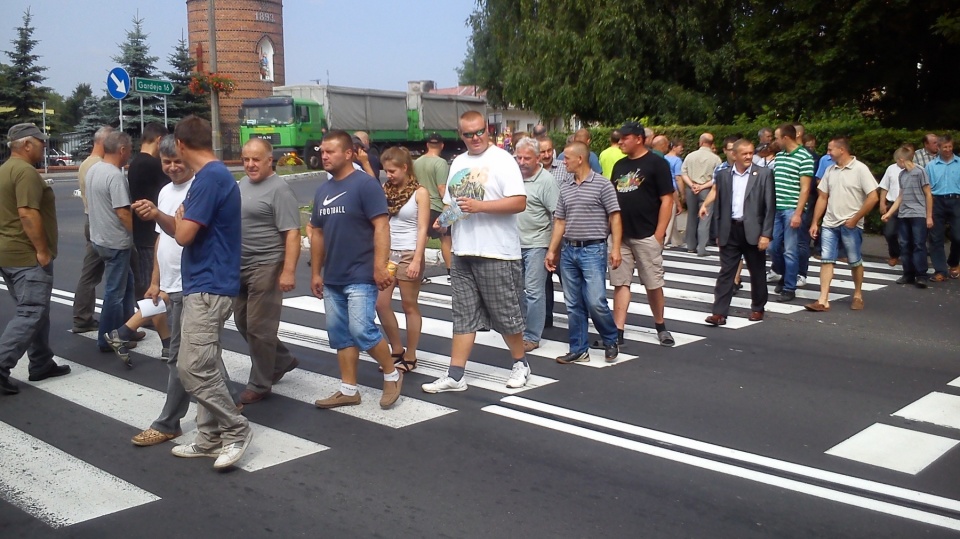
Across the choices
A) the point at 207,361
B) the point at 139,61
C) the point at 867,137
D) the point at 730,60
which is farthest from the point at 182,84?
the point at 207,361

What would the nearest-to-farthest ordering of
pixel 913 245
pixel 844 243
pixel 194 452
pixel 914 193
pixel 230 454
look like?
pixel 230 454 → pixel 194 452 → pixel 844 243 → pixel 914 193 → pixel 913 245

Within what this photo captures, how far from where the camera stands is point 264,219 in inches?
250

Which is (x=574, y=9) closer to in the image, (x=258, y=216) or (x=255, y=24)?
(x=258, y=216)

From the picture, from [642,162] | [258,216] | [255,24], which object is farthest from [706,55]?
[255,24]

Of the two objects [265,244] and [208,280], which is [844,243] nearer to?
[265,244]

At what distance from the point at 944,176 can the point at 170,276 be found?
993 cm

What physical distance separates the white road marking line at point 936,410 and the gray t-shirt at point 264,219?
4346 millimetres

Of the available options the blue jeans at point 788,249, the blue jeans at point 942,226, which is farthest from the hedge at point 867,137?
the blue jeans at point 788,249

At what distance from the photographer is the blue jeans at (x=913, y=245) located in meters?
11.6

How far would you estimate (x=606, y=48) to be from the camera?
25.8 metres

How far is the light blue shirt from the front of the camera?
39.2 feet

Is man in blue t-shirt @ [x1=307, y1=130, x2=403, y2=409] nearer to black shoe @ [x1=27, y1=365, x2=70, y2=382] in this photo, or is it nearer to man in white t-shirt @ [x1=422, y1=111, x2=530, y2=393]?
man in white t-shirt @ [x1=422, y1=111, x2=530, y2=393]

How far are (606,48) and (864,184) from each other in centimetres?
1682

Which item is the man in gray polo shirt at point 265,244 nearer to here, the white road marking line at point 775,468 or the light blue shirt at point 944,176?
the white road marking line at point 775,468
